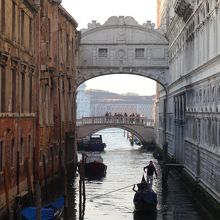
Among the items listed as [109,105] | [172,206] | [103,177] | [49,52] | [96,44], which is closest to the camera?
[172,206]

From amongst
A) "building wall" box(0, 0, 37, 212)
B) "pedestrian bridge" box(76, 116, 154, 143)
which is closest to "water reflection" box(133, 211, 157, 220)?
"building wall" box(0, 0, 37, 212)

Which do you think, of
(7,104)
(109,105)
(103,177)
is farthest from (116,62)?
(109,105)

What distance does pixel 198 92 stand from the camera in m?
18.6

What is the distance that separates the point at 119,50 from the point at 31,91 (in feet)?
47.6

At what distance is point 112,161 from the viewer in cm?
3272

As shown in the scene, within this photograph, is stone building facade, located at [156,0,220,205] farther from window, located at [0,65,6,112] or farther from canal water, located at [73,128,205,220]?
window, located at [0,65,6,112]

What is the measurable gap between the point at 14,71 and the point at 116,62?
16.6 meters

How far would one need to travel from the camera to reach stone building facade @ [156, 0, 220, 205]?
15344mm

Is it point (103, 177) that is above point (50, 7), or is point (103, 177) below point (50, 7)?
below

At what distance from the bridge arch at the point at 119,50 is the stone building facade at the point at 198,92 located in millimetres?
3650

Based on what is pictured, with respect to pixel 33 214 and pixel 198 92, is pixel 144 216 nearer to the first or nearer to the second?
pixel 33 214

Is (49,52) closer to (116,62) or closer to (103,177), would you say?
(103,177)

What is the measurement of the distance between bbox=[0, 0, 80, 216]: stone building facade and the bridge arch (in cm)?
549

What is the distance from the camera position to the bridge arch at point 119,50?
1216 inches
